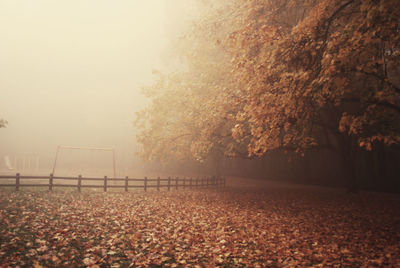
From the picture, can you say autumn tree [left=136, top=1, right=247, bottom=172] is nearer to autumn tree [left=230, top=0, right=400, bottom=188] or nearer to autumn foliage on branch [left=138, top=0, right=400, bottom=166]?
autumn foliage on branch [left=138, top=0, right=400, bottom=166]

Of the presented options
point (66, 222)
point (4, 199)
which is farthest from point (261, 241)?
point (4, 199)

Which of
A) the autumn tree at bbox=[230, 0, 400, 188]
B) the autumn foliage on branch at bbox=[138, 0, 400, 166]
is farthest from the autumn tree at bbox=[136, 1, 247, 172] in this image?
the autumn tree at bbox=[230, 0, 400, 188]

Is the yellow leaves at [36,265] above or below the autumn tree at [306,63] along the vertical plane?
below

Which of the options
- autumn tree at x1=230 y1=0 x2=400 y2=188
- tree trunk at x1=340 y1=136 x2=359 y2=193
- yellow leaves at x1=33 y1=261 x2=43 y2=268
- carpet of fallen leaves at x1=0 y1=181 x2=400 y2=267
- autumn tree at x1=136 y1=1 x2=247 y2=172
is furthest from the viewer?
tree trunk at x1=340 y1=136 x2=359 y2=193

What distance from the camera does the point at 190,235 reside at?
336 inches

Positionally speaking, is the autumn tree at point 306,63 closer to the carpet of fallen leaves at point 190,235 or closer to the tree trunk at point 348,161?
the carpet of fallen leaves at point 190,235

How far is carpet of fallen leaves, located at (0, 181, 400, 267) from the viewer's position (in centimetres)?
646

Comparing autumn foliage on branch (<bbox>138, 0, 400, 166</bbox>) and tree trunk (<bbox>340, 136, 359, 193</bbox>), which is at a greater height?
autumn foliage on branch (<bbox>138, 0, 400, 166</bbox>)

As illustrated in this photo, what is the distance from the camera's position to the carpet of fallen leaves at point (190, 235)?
6461 millimetres

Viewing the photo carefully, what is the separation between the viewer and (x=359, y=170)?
2523 cm

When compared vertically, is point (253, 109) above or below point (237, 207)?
above

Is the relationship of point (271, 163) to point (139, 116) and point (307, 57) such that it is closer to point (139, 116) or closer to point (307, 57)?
point (139, 116)

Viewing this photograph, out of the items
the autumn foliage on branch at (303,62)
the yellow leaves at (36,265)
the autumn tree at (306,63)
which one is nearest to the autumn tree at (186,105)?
the autumn foliage on branch at (303,62)

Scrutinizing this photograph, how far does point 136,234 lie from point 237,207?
22.1 ft
